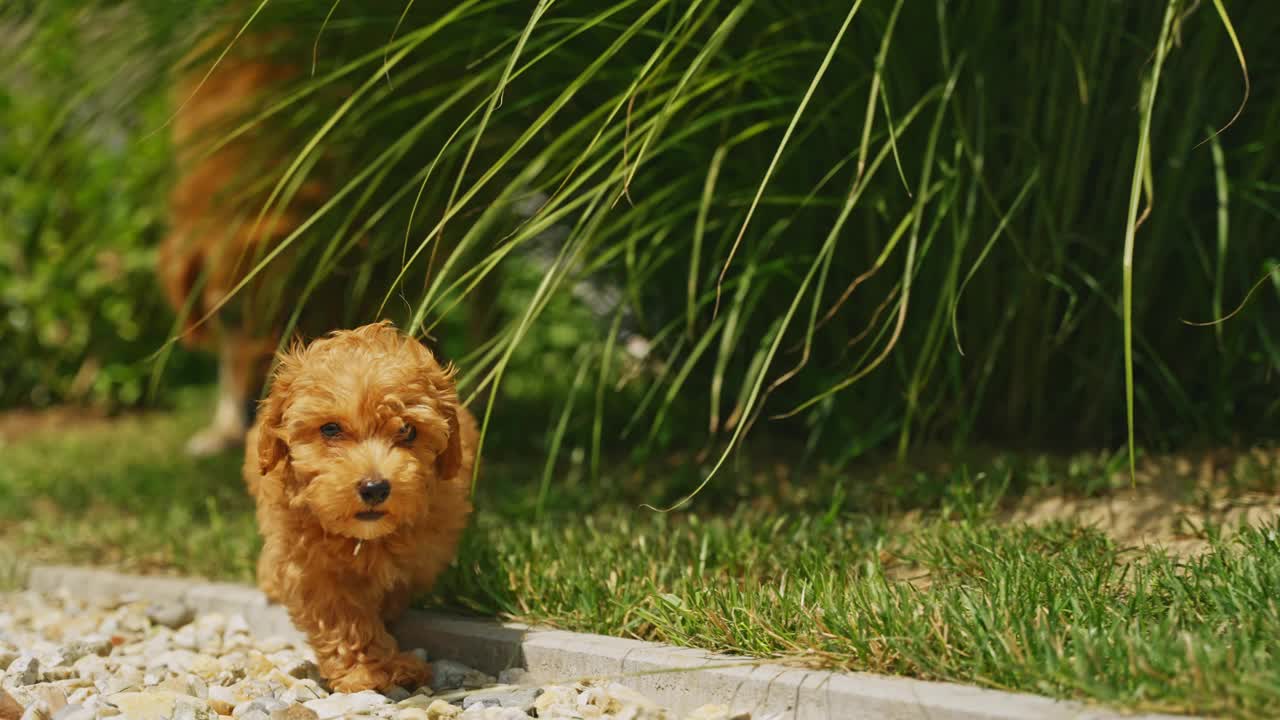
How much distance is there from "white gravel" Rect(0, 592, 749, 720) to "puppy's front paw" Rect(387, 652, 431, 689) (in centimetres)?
3

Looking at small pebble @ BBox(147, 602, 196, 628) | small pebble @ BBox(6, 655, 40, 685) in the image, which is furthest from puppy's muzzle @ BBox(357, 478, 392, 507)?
small pebble @ BBox(147, 602, 196, 628)

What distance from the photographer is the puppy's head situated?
84.4 inches

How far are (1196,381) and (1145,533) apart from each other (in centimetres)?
94

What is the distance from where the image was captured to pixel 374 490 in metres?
2.12

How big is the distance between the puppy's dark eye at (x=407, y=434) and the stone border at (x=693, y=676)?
52 cm

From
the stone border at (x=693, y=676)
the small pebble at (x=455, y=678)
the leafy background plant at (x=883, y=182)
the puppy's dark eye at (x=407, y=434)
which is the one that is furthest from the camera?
the leafy background plant at (x=883, y=182)

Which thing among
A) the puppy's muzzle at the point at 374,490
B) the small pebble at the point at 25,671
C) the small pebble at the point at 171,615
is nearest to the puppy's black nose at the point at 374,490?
the puppy's muzzle at the point at 374,490

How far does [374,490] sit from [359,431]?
0.14 m

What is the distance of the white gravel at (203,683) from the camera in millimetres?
2199

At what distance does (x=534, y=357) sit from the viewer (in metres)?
5.46

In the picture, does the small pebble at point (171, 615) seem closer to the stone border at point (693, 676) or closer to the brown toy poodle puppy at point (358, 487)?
the stone border at point (693, 676)

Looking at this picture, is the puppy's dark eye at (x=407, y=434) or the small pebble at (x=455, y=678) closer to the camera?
the puppy's dark eye at (x=407, y=434)

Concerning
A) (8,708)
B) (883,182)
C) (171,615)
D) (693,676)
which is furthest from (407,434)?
(883,182)

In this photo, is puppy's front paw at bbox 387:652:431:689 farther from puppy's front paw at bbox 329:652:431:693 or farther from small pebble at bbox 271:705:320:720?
small pebble at bbox 271:705:320:720
